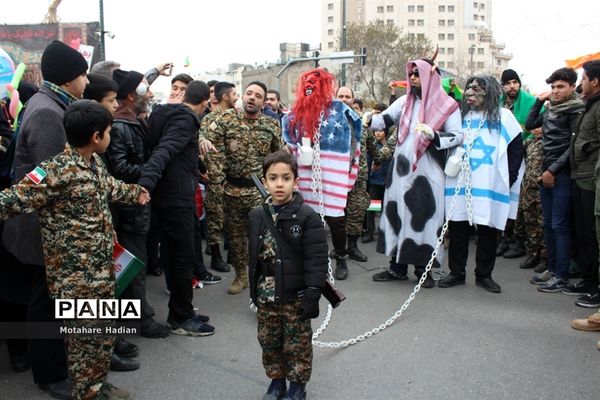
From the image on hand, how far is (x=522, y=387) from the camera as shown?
3.35m

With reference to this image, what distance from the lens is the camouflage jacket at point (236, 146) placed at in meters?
5.13

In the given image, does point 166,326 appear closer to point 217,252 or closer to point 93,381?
point 93,381

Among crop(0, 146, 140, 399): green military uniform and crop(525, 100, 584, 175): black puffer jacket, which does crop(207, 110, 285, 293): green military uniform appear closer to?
crop(0, 146, 140, 399): green military uniform

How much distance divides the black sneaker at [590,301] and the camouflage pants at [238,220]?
3.03 m

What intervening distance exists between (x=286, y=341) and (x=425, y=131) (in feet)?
9.02

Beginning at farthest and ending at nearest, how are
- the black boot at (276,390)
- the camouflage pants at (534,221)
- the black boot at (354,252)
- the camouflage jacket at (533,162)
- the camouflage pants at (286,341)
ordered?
the black boot at (354,252) < the camouflage pants at (534,221) < the camouflage jacket at (533,162) < the black boot at (276,390) < the camouflage pants at (286,341)

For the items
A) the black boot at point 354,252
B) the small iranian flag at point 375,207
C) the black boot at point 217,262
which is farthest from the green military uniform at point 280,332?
the small iranian flag at point 375,207

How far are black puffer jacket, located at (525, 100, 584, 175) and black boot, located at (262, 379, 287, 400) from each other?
359cm

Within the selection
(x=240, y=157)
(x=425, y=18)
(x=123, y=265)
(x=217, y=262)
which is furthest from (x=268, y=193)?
(x=425, y=18)

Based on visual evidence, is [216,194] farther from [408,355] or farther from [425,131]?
[408,355]

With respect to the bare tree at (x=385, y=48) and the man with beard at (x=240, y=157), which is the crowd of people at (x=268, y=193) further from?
the bare tree at (x=385, y=48)

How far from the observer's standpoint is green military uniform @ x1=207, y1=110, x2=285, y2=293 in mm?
5129

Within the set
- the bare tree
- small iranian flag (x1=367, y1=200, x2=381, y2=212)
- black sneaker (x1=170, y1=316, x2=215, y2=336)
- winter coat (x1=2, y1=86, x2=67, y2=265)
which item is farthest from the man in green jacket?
the bare tree

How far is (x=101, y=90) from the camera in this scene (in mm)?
3650
